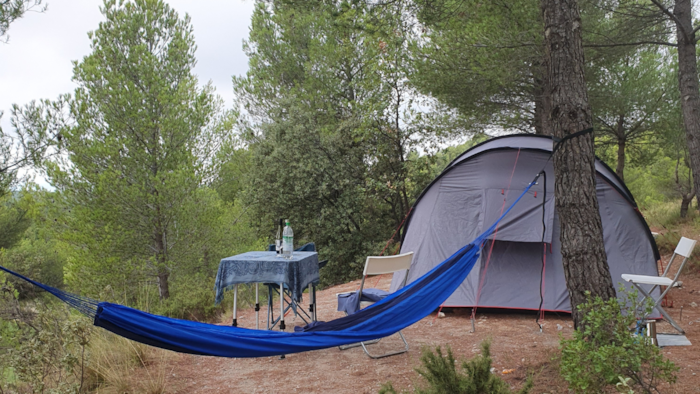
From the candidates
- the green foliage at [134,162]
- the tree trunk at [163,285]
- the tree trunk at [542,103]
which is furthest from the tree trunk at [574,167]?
the tree trunk at [163,285]

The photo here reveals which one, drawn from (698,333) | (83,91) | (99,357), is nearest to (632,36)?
(698,333)

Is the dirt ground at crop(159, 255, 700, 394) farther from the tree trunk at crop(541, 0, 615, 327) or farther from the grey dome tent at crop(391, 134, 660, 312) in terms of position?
the tree trunk at crop(541, 0, 615, 327)

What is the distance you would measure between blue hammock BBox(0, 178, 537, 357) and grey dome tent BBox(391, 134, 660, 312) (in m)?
1.49

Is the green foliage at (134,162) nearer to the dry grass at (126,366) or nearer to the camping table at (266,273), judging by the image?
the dry grass at (126,366)

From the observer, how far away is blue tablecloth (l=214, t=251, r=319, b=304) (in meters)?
3.38

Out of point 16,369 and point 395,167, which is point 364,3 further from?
point 395,167

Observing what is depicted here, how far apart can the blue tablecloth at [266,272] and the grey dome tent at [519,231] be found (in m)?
1.60

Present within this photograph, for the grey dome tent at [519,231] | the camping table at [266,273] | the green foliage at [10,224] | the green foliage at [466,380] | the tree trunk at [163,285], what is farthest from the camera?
the green foliage at [10,224]

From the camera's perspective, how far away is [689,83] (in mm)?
5016

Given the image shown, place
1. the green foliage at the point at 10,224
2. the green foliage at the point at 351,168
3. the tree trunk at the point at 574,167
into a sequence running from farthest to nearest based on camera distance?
1. the green foliage at the point at 10,224
2. the green foliage at the point at 351,168
3. the tree trunk at the point at 574,167

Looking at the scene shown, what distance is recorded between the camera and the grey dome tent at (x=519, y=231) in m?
4.32

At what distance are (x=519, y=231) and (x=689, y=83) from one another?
100 inches

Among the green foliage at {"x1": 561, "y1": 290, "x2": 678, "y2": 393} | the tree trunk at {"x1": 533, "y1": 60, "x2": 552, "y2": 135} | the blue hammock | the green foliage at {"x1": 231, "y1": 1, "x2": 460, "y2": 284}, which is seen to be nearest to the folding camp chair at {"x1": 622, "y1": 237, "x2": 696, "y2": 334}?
the green foliage at {"x1": 561, "y1": 290, "x2": 678, "y2": 393}

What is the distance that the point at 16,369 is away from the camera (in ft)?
8.04
